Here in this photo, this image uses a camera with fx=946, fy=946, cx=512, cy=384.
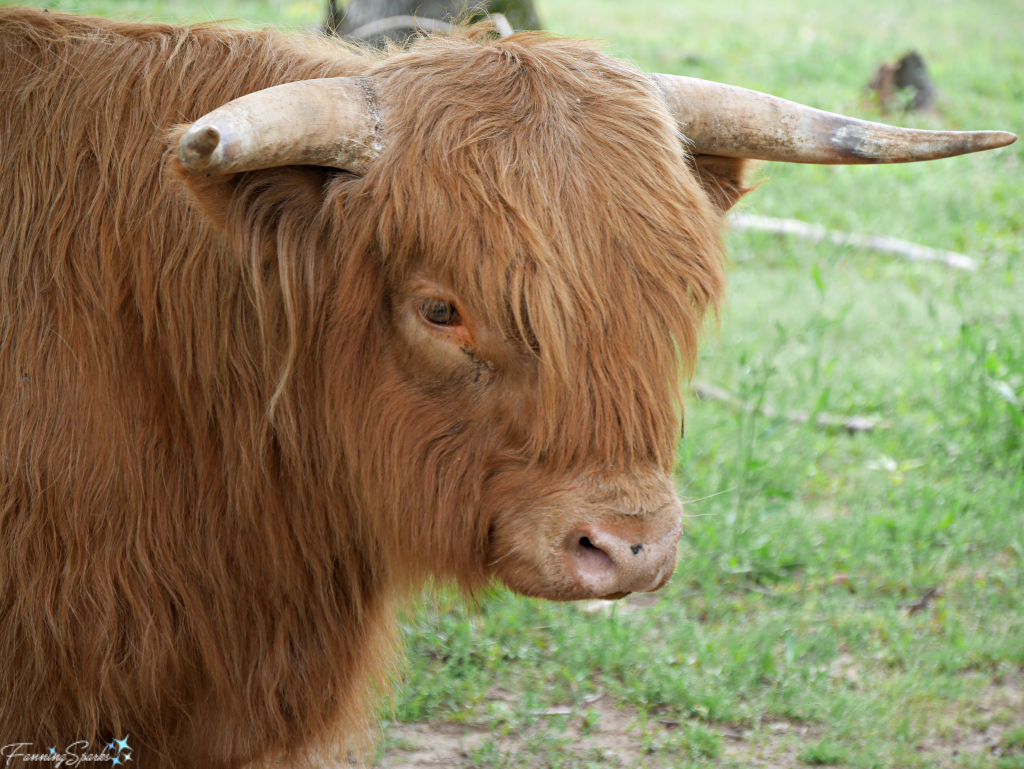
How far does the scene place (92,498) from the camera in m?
2.25

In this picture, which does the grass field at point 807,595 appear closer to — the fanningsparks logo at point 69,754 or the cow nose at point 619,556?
the cow nose at point 619,556

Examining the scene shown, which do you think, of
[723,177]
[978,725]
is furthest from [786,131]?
[978,725]

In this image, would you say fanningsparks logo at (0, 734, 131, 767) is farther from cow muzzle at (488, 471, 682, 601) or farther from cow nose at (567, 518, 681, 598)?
cow nose at (567, 518, 681, 598)

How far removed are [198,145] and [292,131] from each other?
24 centimetres

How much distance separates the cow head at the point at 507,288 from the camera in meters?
2.09

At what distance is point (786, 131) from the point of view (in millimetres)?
2416

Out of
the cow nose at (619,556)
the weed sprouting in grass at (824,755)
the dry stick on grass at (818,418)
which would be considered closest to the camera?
the cow nose at (619,556)

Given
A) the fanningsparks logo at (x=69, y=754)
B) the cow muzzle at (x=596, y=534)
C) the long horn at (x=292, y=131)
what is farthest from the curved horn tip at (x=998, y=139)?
the fanningsparks logo at (x=69, y=754)

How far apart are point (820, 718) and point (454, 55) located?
2533 mm

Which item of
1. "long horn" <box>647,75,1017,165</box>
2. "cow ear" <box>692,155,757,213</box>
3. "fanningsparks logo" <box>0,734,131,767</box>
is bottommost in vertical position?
"fanningsparks logo" <box>0,734,131,767</box>

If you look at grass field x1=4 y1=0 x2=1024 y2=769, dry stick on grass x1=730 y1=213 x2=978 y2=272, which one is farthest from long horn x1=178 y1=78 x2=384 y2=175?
dry stick on grass x1=730 y1=213 x2=978 y2=272

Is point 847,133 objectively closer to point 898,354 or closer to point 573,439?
point 573,439

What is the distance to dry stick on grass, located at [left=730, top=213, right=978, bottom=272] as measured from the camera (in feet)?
24.1

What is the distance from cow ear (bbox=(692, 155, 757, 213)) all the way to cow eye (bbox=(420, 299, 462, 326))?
855 millimetres
